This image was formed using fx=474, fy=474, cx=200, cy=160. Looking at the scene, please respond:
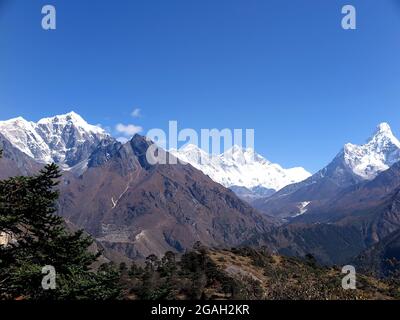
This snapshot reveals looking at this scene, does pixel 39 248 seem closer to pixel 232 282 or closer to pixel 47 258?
pixel 47 258

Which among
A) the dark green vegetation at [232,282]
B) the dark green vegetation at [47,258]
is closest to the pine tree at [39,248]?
the dark green vegetation at [47,258]

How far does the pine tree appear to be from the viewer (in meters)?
24.6

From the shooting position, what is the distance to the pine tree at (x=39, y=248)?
24.6 m

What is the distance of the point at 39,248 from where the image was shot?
26781 mm

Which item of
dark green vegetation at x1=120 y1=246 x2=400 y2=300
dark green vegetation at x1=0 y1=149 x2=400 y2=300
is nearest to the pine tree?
dark green vegetation at x1=0 y1=149 x2=400 y2=300

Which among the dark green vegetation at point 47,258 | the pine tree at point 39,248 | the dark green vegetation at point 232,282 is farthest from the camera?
the dark green vegetation at point 232,282

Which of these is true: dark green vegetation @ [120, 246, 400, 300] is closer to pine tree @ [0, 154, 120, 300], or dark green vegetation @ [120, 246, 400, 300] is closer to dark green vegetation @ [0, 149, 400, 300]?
dark green vegetation @ [0, 149, 400, 300]

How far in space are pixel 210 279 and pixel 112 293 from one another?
14.0 m

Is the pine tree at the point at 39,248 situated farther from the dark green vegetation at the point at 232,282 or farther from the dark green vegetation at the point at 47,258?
the dark green vegetation at the point at 232,282

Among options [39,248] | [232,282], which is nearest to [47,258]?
[39,248]

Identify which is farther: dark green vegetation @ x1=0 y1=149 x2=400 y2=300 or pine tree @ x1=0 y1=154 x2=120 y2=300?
pine tree @ x1=0 y1=154 x2=120 y2=300

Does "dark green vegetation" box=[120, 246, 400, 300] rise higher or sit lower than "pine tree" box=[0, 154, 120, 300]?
lower
